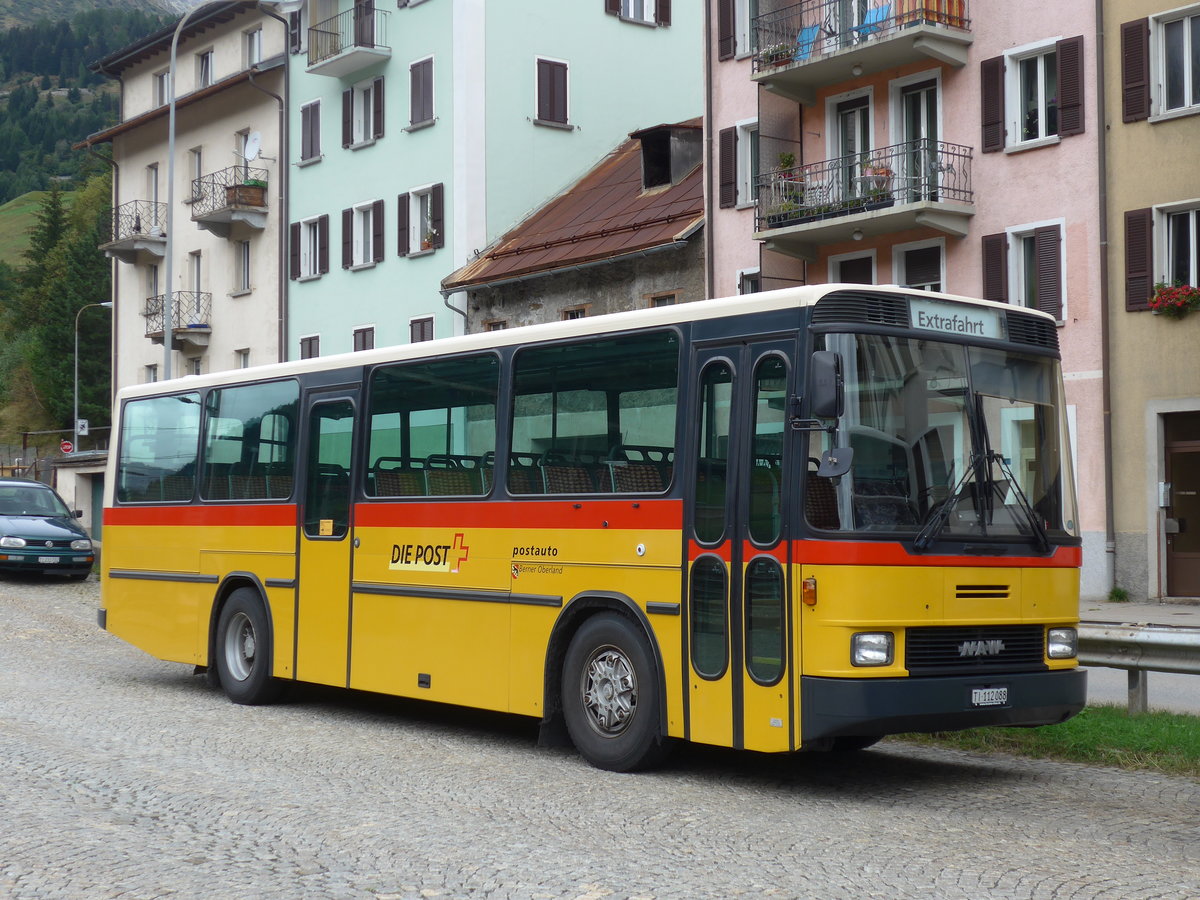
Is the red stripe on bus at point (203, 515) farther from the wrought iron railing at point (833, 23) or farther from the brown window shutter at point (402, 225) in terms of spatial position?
the brown window shutter at point (402, 225)

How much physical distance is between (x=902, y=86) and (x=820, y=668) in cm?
2213

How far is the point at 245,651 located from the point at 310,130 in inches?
1304

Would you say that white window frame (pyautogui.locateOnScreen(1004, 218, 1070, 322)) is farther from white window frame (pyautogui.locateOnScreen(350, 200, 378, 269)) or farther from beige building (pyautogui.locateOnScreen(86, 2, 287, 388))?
beige building (pyautogui.locateOnScreen(86, 2, 287, 388))

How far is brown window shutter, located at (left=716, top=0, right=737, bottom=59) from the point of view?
32.9 metres

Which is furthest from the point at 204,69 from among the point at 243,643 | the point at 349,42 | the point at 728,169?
the point at 243,643

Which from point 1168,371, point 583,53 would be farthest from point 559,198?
point 1168,371

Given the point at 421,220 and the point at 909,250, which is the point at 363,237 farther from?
the point at 909,250

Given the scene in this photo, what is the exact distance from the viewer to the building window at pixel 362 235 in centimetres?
4231

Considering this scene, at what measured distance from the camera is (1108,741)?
10469 millimetres

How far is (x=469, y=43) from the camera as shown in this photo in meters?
39.4

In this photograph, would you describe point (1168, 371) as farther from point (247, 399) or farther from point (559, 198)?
point (559, 198)

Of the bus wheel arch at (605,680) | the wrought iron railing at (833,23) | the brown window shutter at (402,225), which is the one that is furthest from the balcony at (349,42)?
the bus wheel arch at (605,680)

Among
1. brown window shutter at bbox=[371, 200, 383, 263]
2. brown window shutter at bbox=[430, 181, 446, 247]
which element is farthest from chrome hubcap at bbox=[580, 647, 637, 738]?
brown window shutter at bbox=[371, 200, 383, 263]

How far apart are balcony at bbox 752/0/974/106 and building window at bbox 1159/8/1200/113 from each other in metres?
3.70
